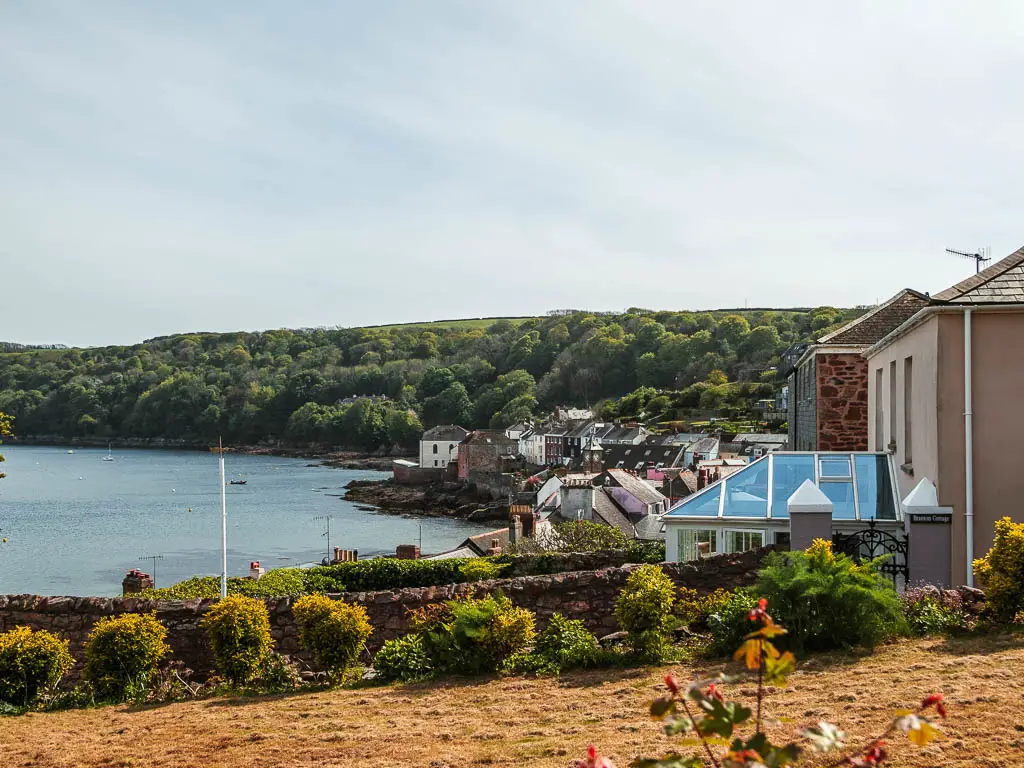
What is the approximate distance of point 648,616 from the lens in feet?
31.4

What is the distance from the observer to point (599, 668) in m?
9.41

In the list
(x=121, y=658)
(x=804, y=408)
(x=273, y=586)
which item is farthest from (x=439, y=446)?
(x=121, y=658)

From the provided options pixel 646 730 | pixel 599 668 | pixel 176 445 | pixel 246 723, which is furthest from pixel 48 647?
pixel 176 445

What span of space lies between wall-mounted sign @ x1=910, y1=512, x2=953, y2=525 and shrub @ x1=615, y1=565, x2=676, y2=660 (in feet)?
11.4

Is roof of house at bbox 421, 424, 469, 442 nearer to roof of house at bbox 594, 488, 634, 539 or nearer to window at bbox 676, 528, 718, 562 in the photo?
roof of house at bbox 594, 488, 634, 539

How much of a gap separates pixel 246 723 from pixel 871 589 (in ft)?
19.2

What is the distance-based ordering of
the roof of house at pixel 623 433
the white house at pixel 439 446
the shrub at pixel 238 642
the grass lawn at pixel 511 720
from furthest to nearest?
the white house at pixel 439 446 < the roof of house at pixel 623 433 < the shrub at pixel 238 642 < the grass lawn at pixel 511 720

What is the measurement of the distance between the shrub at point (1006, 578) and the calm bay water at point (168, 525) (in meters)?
43.9

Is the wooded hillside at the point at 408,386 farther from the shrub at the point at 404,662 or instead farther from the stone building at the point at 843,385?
the shrub at the point at 404,662

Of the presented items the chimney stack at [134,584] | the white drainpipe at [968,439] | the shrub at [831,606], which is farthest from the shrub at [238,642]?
the chimney stack at [134,584]

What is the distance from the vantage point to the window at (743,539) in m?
13.6

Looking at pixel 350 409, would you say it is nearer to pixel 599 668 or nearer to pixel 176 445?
pixel 176 445

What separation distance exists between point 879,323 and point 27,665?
19.7m

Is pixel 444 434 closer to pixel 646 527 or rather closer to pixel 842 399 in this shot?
pixel 646 527
